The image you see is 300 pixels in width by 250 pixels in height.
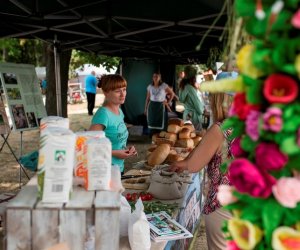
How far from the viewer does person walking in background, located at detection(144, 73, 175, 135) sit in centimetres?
974

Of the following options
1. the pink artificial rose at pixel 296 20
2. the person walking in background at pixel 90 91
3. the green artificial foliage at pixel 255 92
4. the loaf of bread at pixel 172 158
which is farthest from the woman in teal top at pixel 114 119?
the person walking in background at pixel 90 91

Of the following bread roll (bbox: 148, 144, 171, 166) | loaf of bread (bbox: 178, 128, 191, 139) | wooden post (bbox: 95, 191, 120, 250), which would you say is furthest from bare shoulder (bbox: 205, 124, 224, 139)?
loaf of bread (bbox: 178, 128, 191, 139)

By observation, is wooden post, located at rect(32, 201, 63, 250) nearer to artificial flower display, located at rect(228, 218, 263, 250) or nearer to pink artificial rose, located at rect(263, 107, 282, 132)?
artificial flower display, located at rect(228, 218, 263, 250)

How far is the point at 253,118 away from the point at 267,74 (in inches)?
4.5

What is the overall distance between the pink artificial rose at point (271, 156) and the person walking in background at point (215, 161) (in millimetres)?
1306

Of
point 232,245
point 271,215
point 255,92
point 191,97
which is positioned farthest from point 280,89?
point 191,97

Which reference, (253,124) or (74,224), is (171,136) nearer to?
(74,224)

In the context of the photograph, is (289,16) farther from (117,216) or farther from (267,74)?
(117,216)

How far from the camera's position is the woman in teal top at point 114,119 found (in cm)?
322

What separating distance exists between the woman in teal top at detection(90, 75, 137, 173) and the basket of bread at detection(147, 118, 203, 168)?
0.82m

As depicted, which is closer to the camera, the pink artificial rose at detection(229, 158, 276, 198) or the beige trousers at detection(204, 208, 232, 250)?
the pink artificial rose at detection(229, 158, 276, 198)

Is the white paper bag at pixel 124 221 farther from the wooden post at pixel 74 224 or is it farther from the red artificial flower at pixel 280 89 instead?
the red artificial flower at pixel 280 89

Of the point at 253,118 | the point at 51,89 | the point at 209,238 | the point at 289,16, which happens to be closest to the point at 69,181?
the point at 253,118

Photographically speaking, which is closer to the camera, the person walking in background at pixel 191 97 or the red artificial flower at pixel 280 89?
the red artificial flower at pixel 280 89
